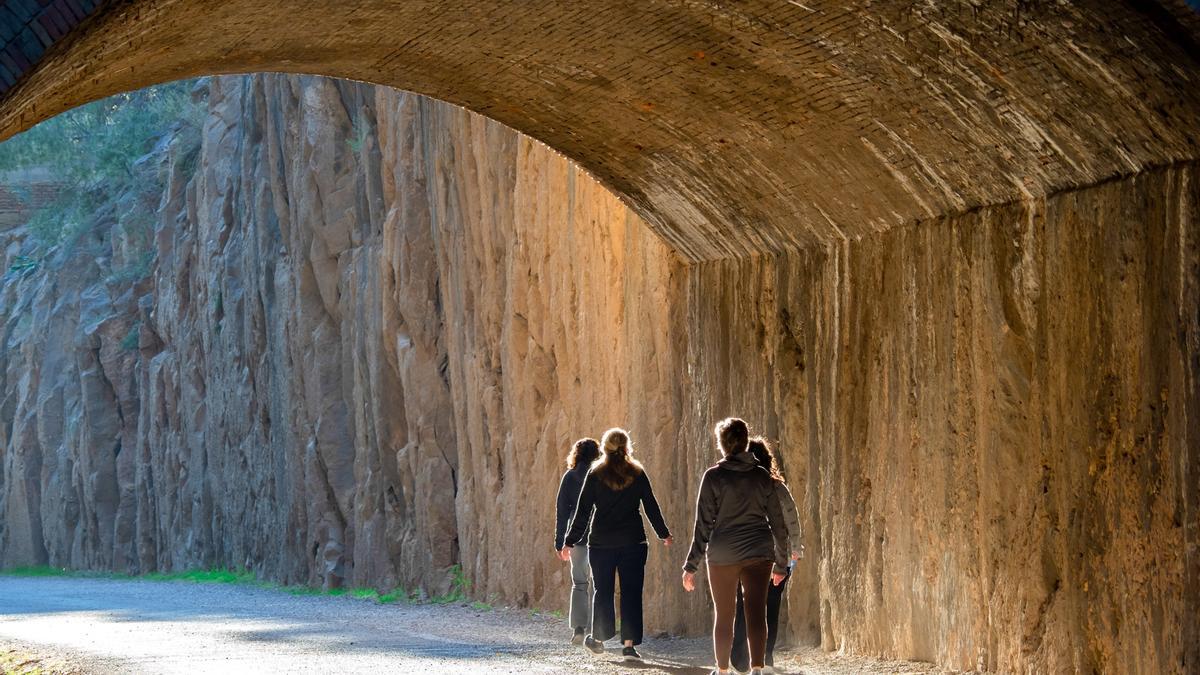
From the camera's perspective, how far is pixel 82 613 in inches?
818

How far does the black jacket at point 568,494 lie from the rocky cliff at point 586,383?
1.48m

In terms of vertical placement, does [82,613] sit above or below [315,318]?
below

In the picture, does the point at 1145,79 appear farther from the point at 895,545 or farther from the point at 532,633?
the point at 532,633

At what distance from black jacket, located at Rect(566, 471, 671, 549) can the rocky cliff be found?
132 cm

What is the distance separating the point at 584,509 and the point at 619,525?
0.28 m

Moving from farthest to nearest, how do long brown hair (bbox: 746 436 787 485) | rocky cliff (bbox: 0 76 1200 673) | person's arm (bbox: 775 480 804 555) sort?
long brown hair (bbox: 746 436 787 485), person's arm (bbox: 775 480 804 555), rocky cliff (bbox: 0 76 1200 673)

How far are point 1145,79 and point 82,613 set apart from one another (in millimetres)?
16487

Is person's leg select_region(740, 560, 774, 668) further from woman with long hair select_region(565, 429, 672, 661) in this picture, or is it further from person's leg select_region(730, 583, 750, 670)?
woman with long hair select_region(565, 429, 672, 661)

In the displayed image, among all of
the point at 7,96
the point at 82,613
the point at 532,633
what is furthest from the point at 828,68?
the point at 82,613

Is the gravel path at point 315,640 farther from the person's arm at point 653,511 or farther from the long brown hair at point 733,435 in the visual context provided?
the long brown hair at point 733,435

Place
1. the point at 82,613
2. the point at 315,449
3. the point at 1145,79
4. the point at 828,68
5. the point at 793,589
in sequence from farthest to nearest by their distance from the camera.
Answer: the point at 315,449 → the point at 82,613 → the point at 793,589 → the point at 828,68 → the point at 1145,79

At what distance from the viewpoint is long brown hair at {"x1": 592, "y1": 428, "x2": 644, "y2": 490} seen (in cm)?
1232

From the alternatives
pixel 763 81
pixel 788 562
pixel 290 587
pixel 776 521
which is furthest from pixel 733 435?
pixel 290 587

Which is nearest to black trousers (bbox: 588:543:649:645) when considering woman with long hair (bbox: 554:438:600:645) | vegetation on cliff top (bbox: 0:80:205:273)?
woman with long hair (bbox: 554:438:600:645)
